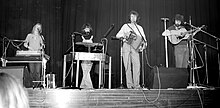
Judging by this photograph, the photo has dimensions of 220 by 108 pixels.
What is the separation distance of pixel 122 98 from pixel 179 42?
7.49 feet

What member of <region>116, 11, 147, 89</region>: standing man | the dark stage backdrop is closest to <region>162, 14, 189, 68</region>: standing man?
<region>116, 11, 147, 89</region>: standing man

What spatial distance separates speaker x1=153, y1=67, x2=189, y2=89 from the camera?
4539 mm

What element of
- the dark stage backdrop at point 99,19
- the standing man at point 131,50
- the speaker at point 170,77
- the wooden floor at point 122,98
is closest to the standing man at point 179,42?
the standing man at point 131,50

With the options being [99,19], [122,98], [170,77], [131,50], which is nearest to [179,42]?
[131,50]

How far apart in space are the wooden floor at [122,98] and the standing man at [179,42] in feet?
4.28

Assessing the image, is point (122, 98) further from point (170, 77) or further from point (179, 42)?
point (179, 42)

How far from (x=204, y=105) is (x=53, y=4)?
4913 millimetres

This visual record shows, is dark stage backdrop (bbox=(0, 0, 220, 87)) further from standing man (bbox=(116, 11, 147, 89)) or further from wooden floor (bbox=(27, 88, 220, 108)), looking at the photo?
wooden floor (bbox=(27, 88, 220, 108))

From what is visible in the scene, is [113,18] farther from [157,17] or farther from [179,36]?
[179,36]

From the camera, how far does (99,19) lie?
771cm

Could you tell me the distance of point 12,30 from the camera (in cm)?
752

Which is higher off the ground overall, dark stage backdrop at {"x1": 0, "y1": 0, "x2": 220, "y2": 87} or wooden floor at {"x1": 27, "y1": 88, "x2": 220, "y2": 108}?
dark stage backdrop at {"x1": 0, "y1": 0, "x2": 220, "y2": 87}

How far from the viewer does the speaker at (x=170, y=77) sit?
14.9ft

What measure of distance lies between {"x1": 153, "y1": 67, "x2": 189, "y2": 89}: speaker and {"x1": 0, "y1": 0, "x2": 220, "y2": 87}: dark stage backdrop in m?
2.84
